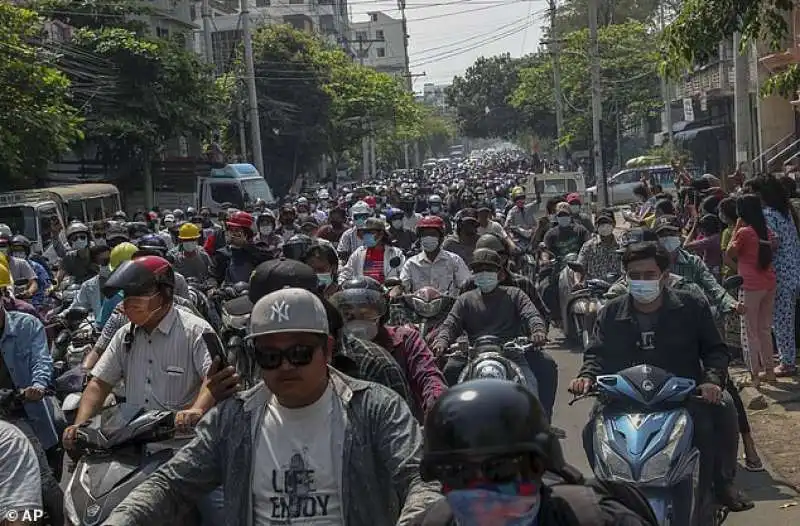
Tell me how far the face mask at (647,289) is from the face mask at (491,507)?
148 inches

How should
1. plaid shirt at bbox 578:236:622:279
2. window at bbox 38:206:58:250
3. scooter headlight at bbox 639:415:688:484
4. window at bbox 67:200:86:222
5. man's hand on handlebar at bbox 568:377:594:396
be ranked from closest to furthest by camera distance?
1. scooter headlight at bbox 639:415:688:484
2. man's hand on handlebar at bbox 568:377:594:396
3. plaid shirt at bbox 578:236:622:279
4. window at bbox 38:206:58:250
5. window at bbox 67:200:86:222

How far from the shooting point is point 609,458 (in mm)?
5219

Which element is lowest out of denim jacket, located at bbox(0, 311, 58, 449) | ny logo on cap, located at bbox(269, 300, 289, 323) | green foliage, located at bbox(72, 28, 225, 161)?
denim jacket, located at bbox(0, 311, 58, 449)

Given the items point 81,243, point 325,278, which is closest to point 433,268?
point 325,278

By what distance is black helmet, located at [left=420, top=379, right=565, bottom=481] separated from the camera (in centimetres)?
228

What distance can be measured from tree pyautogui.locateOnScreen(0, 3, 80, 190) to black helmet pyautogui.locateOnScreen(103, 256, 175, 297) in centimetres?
1960

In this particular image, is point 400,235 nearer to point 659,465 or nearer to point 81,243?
point 81,243

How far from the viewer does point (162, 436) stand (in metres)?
4.59

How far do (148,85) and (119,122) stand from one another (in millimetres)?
1848

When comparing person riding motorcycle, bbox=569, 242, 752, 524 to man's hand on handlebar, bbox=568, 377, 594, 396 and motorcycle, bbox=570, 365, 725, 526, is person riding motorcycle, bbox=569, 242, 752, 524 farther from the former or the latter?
motorcycle, bbox=570, 365, 725, 526

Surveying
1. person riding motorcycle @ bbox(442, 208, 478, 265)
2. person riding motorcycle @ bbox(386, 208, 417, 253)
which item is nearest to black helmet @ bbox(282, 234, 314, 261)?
person riding motorcycle @ bbox(442, 208, 478, 265)

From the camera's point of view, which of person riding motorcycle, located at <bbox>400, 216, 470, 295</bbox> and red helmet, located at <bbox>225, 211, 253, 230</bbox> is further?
red helmet, located at <bbox>225, 211, 253, 230</bbox>

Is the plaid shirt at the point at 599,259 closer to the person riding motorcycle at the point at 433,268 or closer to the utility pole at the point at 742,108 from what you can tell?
the person riding motorcycle at the point at 433,268

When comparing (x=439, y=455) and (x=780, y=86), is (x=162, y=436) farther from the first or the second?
(x=780, y=86)
